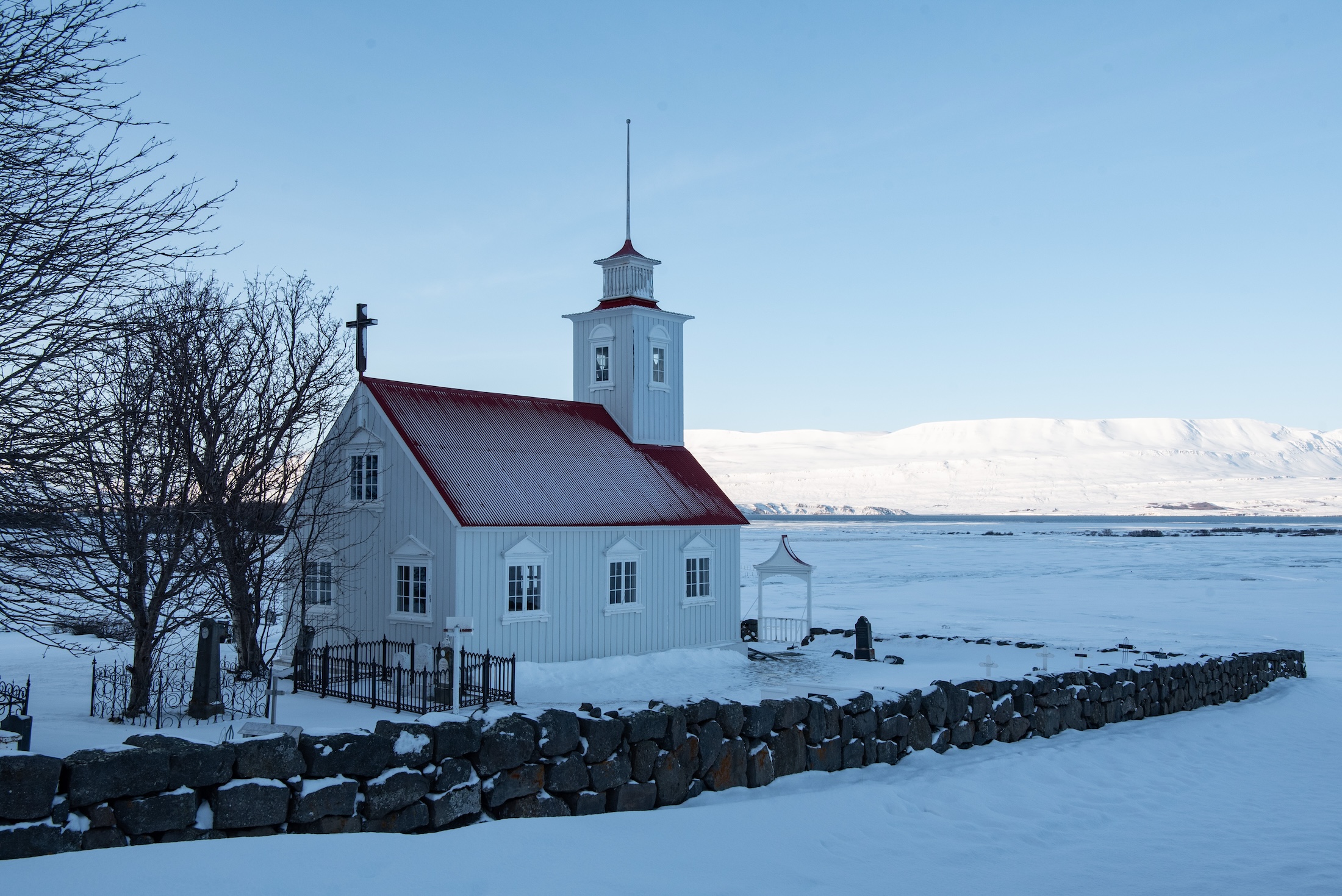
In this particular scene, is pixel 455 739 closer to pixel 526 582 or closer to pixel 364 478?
pixel 526 582

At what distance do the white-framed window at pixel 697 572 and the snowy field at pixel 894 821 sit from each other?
1.39 meters

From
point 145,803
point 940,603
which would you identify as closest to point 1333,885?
point 145,803

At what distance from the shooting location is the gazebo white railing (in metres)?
30.7

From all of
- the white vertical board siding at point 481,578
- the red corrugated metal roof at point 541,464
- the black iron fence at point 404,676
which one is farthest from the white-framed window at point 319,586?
the red corrugated metal roof at point 541,464

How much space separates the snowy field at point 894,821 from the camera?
280 inches

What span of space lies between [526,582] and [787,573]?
480 inches

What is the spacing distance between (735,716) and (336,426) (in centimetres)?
1539

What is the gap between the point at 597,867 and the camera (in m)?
7.71

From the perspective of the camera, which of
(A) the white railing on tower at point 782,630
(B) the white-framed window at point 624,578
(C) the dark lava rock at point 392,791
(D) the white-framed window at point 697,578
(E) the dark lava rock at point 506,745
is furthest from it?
(A) the white railing on tower at point 782,630

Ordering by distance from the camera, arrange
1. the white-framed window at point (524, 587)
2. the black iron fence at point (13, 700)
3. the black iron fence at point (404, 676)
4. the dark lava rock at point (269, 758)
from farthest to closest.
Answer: the white-framed window at point (524, 587), the black iron fence at point (404, 676), the black iron fence at point (13, 700), the dark lava rock at point (269, 758)

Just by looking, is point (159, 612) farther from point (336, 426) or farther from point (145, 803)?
point (145, 803)

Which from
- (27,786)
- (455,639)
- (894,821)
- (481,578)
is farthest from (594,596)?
(27,786)

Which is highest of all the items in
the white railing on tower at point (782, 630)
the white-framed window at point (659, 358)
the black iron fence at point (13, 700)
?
the white-framed window at point (659, 358)

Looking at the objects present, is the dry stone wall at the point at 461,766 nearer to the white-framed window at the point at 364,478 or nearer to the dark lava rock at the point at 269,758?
the dark lava rock at the point at 269,758
